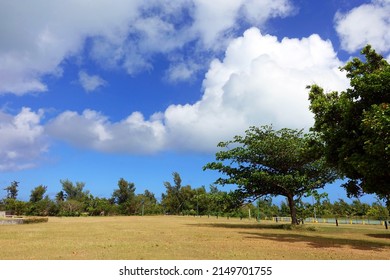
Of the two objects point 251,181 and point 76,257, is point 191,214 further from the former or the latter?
point 76,257

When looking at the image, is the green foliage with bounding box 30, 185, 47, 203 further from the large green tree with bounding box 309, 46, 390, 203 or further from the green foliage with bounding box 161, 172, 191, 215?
the large green tree with bounding box 309, 46, 390, 203

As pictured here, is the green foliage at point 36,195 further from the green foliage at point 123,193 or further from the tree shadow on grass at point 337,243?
the tree shadow on grass at point 337,243

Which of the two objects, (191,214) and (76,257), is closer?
(76,257)

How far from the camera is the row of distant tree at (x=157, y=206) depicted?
7548 centimetres

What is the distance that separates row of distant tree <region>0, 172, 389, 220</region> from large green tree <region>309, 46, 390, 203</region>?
42.8 meters

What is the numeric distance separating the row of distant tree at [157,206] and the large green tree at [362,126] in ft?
140

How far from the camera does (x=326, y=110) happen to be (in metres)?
22.9

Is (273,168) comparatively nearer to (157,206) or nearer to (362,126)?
(362,126)

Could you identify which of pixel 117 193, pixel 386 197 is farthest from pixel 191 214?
pixel 386 197

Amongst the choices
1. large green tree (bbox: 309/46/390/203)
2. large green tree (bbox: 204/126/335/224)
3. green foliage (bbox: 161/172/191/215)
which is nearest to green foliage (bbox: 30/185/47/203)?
green foliage (bbox: 161/172/191/215)

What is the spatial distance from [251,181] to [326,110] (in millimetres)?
16562

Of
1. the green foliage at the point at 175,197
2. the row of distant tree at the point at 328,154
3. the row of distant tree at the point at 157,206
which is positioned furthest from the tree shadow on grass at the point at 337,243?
the green foliage at the point at 175,197

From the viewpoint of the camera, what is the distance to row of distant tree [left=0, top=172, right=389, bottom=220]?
75.5m
